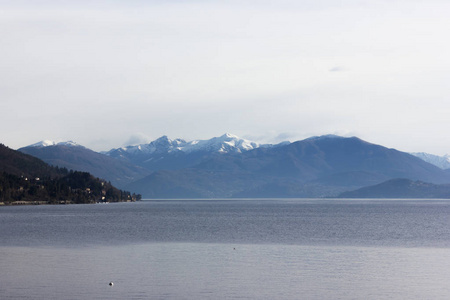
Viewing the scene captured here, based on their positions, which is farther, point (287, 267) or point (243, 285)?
point (287, 267)

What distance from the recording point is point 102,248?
3364 inches

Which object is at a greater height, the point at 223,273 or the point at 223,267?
the point at 223,267

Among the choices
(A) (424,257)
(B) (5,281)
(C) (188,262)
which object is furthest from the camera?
(A) (424,257)

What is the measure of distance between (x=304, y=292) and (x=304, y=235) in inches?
2271

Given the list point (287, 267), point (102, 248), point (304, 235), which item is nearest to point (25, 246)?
point (102, 248)

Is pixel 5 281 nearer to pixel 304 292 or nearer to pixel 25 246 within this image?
pixel 304 292

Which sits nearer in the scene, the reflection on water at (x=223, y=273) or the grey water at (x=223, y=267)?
the reflection on water at (x=223, y=273)

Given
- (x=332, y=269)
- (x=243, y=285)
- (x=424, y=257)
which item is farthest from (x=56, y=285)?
(x=424, y=257)

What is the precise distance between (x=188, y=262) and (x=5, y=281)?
65.4 feet

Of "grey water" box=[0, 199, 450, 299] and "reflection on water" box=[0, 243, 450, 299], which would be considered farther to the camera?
"grey water" box=[0, 199, 450, 299]

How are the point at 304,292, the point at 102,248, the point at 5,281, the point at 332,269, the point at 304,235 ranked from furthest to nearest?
the point at 304,235, the point at 102,248, the point at 332,269, the point at 5,281, the point at 304,292

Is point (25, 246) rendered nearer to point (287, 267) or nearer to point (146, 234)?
point (146, 234)

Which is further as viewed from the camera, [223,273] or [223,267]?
[223,267]

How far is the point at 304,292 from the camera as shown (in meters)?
53.0
